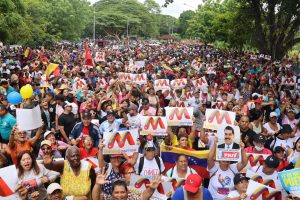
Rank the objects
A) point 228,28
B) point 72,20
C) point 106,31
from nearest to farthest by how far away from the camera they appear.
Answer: point 228,28
point 72,20
point 106,31

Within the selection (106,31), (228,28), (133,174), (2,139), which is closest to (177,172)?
(133,174)

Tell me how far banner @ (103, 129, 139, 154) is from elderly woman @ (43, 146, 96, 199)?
68 cm

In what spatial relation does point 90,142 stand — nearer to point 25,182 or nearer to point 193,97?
point 25,182

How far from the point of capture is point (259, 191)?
15.7 ft

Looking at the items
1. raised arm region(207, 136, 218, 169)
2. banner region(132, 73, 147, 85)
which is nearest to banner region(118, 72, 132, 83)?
banner region(132, 73, 147, 85)

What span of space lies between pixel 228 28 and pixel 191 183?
112ft

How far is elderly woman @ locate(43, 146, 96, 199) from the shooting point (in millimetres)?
4902

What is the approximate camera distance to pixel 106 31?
101062mm

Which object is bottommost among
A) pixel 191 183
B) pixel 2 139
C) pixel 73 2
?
pixel 2 139

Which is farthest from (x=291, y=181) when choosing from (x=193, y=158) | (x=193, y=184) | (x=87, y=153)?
(x=87, y=153)

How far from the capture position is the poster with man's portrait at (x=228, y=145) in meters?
5.59

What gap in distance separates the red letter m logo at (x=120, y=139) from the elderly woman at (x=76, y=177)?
763mm

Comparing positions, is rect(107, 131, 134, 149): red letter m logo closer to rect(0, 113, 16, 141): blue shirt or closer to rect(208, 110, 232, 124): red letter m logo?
rect(208, 110, 232, 124): red letter m logo

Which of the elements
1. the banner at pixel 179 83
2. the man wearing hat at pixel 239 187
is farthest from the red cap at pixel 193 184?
the banner at pixel 179 83
